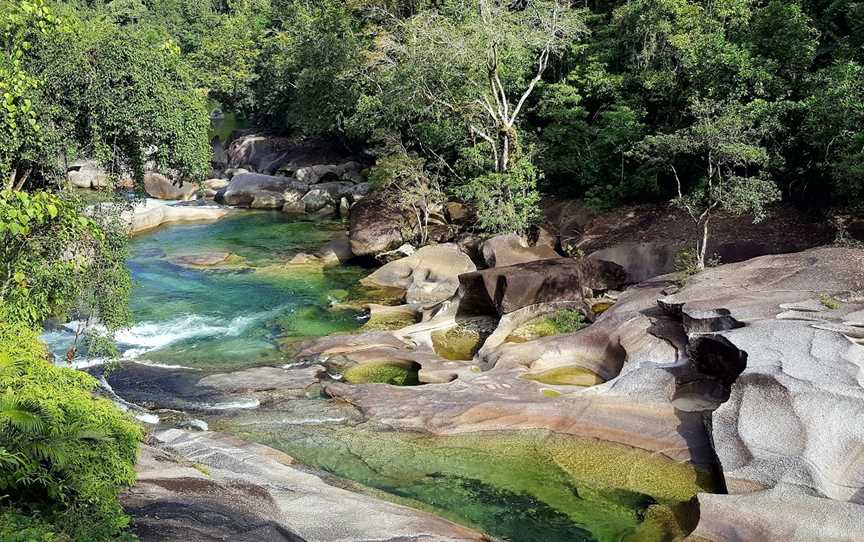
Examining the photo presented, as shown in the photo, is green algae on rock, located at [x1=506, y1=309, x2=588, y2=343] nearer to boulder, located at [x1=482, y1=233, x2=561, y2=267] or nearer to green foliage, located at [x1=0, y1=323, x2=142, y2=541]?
boulder, located at [x1=482, y1=233, x2=561, y2=267]

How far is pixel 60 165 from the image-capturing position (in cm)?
1497

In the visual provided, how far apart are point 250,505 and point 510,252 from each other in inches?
681

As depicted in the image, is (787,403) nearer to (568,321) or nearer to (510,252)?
(568,321)

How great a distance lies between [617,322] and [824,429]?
690cm

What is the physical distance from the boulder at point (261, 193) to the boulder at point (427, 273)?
16.6 metres

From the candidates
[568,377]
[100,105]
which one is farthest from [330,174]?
[568,377]

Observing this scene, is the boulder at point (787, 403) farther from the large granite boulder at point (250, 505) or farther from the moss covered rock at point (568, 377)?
the large granite boulder at point (250, 505)

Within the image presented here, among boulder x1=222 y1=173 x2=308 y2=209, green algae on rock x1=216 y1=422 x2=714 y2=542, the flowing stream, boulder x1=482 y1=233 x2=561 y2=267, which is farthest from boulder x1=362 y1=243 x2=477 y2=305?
boulder x1=222 y1=173 x2=308 y2=209

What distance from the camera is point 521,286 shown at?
798 inches

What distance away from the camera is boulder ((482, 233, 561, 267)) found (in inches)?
982

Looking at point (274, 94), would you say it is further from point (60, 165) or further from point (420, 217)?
point (60, 165)

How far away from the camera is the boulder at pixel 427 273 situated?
24.6m

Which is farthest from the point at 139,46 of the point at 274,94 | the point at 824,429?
the point at 274,94

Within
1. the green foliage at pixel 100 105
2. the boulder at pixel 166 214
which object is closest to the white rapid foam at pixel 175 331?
the green foliage at pixel 100 105
